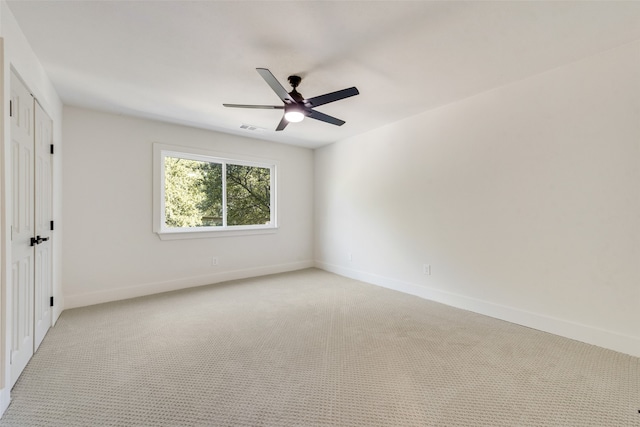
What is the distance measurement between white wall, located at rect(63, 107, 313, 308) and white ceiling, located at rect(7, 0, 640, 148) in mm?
561

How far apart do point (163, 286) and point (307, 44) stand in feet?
11.8

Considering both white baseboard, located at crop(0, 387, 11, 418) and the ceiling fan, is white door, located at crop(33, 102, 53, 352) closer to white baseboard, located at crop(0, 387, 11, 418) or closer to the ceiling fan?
white baseboard, located at crop(0, 387, 11, 418)

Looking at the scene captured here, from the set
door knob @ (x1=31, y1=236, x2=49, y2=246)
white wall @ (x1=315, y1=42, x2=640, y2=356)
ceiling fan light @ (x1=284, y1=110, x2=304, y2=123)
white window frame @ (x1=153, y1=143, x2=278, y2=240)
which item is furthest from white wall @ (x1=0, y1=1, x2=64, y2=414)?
white wall @ (x1=315, y1=42, x2=640, y2=356)

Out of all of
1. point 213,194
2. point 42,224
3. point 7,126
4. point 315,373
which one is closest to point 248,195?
point 213,194

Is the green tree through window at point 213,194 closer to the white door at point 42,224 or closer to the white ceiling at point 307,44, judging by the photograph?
the white ceiling at point 307,44

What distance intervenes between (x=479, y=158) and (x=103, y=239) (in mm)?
4611

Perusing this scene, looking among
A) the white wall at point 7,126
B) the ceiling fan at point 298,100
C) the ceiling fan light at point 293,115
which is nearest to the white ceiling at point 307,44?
the white wall at point 7,126

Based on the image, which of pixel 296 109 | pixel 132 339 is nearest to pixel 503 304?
pixel 296 109

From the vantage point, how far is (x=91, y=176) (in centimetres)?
338

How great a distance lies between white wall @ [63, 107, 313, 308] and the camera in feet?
10.8

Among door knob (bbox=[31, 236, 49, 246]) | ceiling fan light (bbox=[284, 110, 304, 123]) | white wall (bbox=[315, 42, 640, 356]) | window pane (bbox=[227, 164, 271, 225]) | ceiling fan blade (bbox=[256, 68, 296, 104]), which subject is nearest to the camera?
ceiling fan blade (bbox=[256, 68, 296, 104])

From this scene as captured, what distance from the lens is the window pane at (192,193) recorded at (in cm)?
407

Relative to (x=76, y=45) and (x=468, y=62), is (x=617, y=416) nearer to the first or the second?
(x=468, y=62)

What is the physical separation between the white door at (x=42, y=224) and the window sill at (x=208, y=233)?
4.30ft
